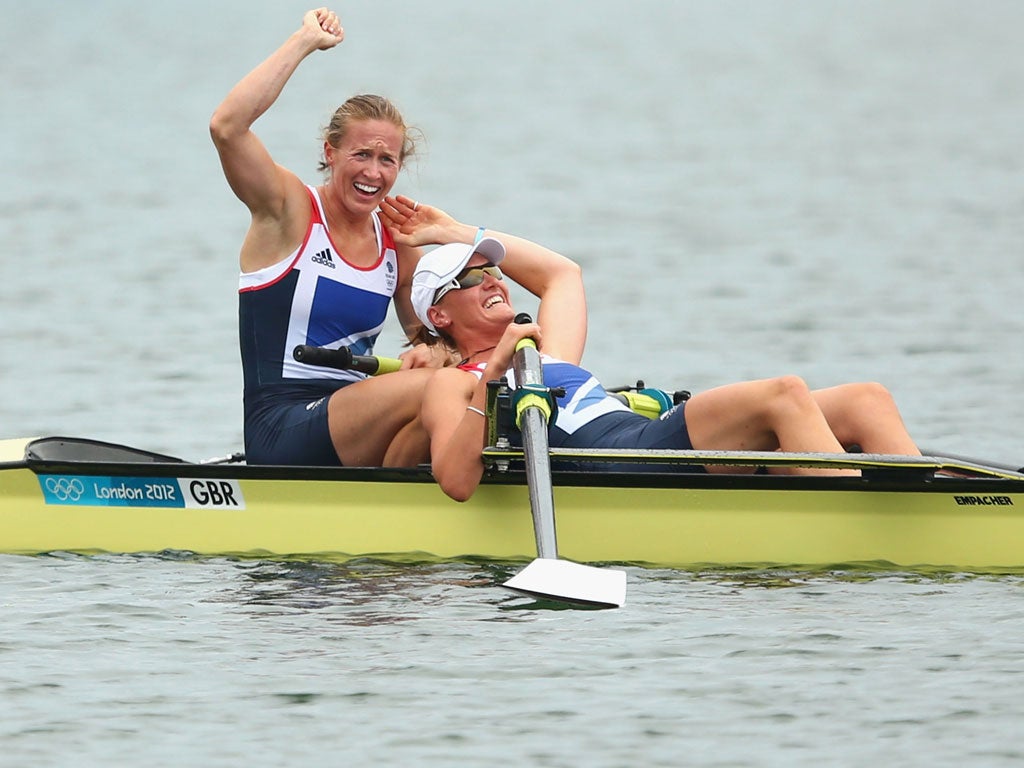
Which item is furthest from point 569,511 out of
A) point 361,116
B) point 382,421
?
point 361,116

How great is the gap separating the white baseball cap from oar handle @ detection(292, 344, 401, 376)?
25 centimetres

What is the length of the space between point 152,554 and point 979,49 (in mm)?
48145

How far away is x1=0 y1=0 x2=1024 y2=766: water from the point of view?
255 inches

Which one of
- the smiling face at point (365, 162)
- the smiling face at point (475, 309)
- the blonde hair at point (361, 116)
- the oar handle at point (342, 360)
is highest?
the blonde hair at point (361, 116)

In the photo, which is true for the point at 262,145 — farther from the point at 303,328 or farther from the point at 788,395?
the point at 788,395

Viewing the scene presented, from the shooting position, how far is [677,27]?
64250 millimetres

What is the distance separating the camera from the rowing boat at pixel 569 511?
7695 mm

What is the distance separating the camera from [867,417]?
787cm

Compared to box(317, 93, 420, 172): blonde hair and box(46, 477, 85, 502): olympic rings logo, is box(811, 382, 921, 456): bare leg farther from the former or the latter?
box(46, 477, 85, 502): olympic rings logo

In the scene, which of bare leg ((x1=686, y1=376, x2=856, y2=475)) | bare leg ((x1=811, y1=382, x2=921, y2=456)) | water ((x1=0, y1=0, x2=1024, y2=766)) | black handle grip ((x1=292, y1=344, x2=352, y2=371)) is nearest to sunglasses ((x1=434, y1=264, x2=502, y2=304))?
black handle grip ((x1=292, y1=344, x2=352, y2=371))

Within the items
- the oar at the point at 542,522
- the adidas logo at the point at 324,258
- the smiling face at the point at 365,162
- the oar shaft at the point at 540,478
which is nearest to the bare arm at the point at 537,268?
the smiling face at the point at 365,162

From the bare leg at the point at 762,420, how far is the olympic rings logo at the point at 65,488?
8.72 ft

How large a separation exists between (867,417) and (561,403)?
1.23 meters

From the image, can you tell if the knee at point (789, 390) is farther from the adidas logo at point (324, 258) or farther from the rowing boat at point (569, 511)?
the adidas logo at point (324, 258)
